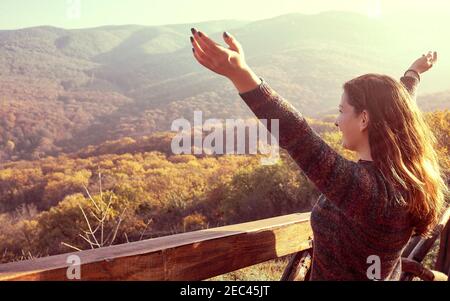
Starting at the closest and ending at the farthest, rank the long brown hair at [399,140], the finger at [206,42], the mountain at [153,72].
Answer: the finger at [206,42]
the long brown hair at [399,140]
the mountain at [153,72]

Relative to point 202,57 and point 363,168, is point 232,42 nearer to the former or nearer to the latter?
point 202,57

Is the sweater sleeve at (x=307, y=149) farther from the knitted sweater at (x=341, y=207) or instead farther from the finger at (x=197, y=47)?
the finger at (x=197, y=47)

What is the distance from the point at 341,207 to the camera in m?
1.18

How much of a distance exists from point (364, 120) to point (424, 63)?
99 cm

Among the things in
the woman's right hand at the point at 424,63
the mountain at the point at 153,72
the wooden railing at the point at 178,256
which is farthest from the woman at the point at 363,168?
the mountain at the point at 153,72

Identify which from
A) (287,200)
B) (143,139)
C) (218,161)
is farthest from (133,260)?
(143,139)

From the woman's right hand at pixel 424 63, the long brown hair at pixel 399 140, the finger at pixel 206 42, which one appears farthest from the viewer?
the woman's right hand at pixel 424 63

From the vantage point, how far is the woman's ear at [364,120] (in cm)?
134

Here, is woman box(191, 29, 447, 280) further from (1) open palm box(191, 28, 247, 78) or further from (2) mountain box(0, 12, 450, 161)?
(2) mountain box(0, 12, 450, 161)

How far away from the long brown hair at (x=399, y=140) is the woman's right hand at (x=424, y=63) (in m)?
0.83

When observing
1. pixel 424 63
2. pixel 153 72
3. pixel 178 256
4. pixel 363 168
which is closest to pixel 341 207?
pixel 363 168
